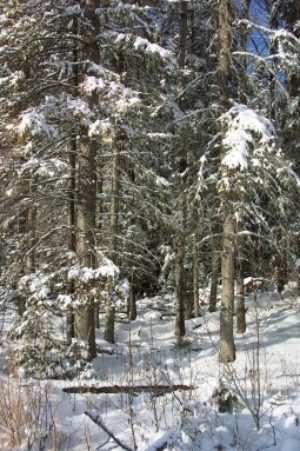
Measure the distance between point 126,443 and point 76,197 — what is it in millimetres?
6638

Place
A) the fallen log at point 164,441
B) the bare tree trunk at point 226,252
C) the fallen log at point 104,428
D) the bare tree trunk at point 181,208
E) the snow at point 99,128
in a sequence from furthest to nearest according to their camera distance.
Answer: the bare tree trunk at point 181,208 → the bare tree trunk at point 226,252 → the snow at point 99,128 → the fallen log at point 104,428 → the fallen log at point 164,441

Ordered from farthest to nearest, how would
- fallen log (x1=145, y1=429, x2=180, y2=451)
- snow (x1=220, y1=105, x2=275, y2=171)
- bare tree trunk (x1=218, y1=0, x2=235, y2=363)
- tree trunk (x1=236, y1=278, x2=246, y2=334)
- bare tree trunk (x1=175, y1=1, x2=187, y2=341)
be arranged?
1. tree trunk (x1=236, y1=278, x2=246, y2=334)
2. bare tree trunk (x1=175, y1=1, x2=187, y2=341)
3. bare tree trunk (x1=218, y1=0, x2=235, y2=363)
4. snow (x1=220, y1=105, x2=275, y2=171)
5. fallen log (x1=145, y1=429, x2=180, y2=451)

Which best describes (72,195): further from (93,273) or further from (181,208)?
(181,208)

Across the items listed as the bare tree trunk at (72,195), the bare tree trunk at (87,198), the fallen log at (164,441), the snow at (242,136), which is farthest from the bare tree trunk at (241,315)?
the fallen log at (164,441)

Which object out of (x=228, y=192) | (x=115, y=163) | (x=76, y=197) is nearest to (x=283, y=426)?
(x=228, y=192)

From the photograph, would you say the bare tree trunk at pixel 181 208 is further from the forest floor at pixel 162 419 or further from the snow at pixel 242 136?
the forest floor at pixel 162 419

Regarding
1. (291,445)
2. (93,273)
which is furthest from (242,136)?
(291,445)

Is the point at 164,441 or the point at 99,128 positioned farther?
the point at 99,128

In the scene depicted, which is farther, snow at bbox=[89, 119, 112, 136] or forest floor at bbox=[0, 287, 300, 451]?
snow at bbox=[89, 119, 112, 136]

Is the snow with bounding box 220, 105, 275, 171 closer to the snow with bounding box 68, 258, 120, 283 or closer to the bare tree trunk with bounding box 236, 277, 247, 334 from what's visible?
the snow with bounding box 68, 258, 120, 283

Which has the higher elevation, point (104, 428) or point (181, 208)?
point (181, 208)

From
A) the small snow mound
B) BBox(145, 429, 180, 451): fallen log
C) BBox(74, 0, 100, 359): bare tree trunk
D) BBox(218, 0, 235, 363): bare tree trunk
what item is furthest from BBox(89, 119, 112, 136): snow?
the small snow mound

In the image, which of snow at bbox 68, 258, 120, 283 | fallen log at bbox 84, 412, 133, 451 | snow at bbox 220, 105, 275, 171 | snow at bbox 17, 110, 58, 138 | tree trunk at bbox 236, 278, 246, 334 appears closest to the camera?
fallen log at bbox 84, 412, 133, 451

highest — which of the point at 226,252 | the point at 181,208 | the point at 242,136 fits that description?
the point at 242,136
